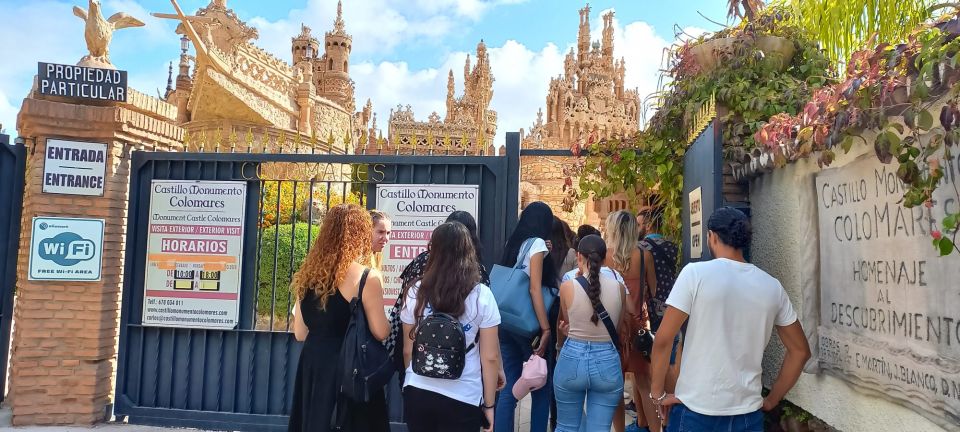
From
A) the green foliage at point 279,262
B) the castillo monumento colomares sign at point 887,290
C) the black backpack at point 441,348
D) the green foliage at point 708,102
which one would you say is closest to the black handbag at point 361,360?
the black backpack at point 441,348

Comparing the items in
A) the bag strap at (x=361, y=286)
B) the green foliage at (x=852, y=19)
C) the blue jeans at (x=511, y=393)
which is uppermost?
the green foliage at (x=852, y=19)

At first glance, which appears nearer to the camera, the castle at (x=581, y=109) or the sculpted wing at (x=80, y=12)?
the sculpted wing at (x=80, y=12)

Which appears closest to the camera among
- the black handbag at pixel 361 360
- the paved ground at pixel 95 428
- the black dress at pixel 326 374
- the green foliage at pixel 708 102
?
the black handbag at pixel 361 360

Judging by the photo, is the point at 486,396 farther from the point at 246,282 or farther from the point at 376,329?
the point at 246,282

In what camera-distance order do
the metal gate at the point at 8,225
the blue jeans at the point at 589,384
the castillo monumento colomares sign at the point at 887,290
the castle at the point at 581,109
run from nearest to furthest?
the castillo monumento colomares sign at the point at 887,290 → the blue jeans at the point at 589,384 → the metal gate at the point at 8,225 → the castle at the point at 581,109

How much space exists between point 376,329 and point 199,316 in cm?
277

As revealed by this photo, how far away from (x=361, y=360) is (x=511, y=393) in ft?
4.03

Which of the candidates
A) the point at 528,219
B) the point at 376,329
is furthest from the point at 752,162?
the point at 376,329

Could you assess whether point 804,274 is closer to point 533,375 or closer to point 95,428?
point 533,375

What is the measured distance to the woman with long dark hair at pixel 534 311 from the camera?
156 inches

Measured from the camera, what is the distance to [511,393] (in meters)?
4.03

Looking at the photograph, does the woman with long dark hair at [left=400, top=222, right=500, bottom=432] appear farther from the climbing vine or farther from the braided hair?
the climbing vine

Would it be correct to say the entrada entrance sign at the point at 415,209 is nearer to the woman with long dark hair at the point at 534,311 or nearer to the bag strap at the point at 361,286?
the woman with long dark hair at the point at 534,311

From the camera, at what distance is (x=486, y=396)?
3.04 metres
